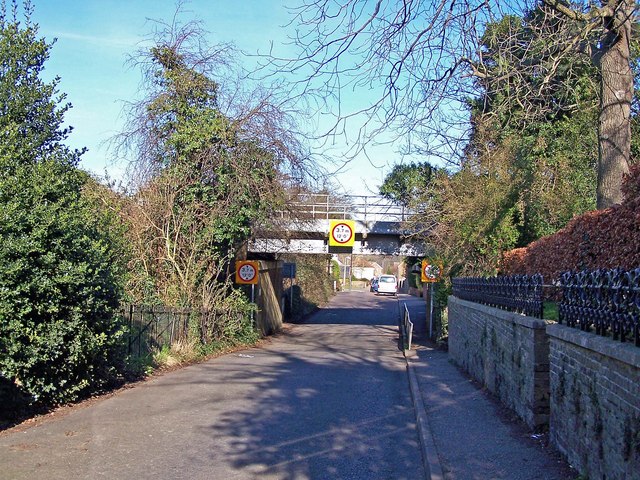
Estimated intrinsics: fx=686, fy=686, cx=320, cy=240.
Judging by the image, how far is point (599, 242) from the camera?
406 inches

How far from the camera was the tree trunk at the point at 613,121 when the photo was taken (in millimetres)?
12367

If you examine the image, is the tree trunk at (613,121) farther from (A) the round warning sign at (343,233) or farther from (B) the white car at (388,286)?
(B) the white car at (388,286)

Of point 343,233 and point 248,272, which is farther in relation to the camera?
point 343,233

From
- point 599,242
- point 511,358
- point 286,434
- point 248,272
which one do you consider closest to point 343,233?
point 248,272

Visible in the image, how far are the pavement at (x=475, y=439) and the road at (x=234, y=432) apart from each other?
30 cm

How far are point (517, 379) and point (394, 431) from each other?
6.05ft

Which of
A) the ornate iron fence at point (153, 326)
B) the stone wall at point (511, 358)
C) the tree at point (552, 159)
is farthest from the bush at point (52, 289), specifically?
the tree at point (552, 159)

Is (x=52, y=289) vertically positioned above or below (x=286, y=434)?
above

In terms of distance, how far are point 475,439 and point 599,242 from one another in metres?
3.79

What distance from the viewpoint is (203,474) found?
7062mm

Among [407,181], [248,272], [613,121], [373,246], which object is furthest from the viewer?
[373,246]

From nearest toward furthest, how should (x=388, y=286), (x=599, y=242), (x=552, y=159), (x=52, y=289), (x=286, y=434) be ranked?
(x=286, y=434), (x=52, y=289), (x=599, y=242), (x=552, y=159), (x=388, y=286)

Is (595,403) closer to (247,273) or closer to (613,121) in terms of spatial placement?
(613,121)

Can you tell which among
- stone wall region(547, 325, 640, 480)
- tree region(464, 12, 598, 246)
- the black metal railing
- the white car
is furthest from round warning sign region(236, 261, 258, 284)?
the white car
